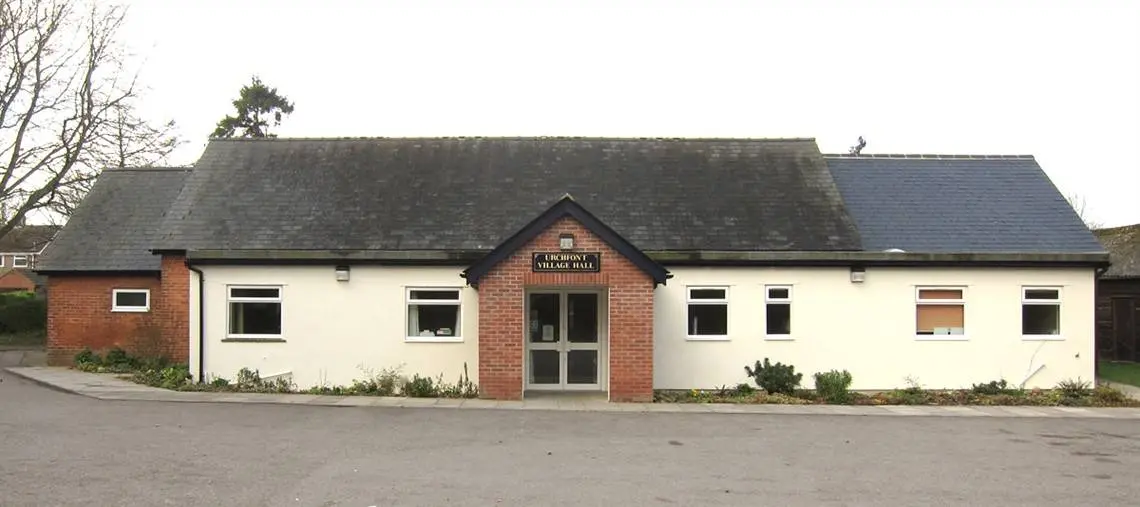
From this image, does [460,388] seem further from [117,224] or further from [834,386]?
[117,224]

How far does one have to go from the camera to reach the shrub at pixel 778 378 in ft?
56.3

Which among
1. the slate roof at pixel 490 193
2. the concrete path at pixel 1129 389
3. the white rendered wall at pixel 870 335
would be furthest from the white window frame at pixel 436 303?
the concrete path at pixel 1129 389

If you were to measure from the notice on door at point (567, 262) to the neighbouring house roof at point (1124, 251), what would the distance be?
1796 centimetres

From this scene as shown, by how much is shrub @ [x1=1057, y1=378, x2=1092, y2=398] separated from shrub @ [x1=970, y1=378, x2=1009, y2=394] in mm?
1060

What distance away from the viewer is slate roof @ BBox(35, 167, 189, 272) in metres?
22.0

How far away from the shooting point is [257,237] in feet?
61.0

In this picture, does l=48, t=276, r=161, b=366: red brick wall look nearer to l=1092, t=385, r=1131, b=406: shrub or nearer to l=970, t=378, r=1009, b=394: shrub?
l=970, t=378, r=1009, b=394: shrub

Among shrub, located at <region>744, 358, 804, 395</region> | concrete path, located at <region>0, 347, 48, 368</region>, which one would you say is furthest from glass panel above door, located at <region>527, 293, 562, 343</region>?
concrete path, located at <region>0, 347, 48, 368</region>

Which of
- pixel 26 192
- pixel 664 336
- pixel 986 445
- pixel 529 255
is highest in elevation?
pixel 26 192

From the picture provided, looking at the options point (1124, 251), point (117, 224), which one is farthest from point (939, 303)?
point (117, 224)

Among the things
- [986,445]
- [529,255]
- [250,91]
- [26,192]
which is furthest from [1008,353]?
[250,91]

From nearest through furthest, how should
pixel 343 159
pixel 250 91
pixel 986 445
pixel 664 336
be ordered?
pixel 986 445, pixel 664 336, pixel 343 159, pixel 250 91

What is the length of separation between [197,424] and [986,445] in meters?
11.1

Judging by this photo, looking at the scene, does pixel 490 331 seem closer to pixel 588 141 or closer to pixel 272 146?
pixel 588 141
